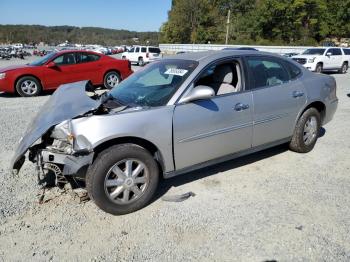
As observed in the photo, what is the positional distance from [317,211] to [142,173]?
6.21ft

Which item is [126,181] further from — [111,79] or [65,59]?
[111,79]

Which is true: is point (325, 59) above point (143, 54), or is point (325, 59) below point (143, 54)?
below

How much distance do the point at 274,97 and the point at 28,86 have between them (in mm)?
8146

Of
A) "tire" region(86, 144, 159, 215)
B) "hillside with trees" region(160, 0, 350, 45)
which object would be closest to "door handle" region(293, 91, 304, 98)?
"tire" region(86, 144, 159, 215)

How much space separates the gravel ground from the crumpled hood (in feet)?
2.26

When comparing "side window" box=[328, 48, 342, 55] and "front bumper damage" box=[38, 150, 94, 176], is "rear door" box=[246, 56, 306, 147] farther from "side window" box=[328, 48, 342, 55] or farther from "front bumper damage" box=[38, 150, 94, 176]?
"side window" box=[328, 48, 342, 55]

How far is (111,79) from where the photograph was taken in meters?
11.5

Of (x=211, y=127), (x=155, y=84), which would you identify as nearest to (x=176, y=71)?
(x=155, y=84)

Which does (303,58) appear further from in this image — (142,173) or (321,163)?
Result: (142,173)

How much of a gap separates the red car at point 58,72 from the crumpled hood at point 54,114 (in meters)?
6.64

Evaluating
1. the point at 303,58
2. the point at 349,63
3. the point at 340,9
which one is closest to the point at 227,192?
the point at 303,58

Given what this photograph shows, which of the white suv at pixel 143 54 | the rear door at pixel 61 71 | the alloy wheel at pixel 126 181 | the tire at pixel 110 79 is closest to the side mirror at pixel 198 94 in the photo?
the alloy wheel at pixel 126 181

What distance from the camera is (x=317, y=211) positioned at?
11.4ft

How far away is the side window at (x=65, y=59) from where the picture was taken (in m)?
10.4
